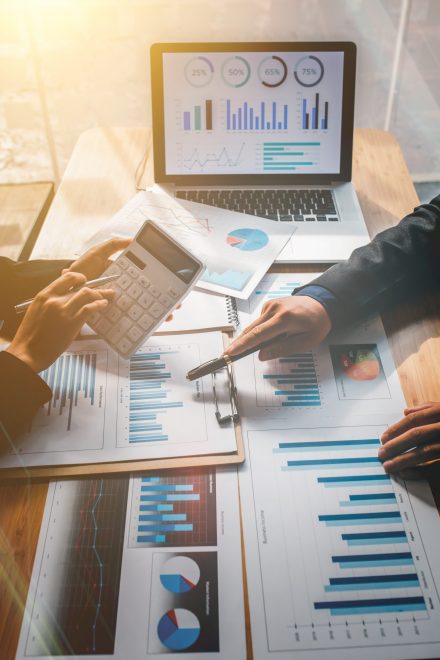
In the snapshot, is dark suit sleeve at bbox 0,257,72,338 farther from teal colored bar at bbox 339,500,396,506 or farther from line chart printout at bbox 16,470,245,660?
teal colored bar at bbox 339,500,396,506

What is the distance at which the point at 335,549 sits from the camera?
71cm

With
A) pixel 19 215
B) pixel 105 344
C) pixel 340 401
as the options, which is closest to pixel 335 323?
pixel 340 401

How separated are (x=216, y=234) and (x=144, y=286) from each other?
308 mm

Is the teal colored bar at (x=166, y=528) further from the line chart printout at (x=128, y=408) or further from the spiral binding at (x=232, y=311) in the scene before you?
the spiral binding at (x=232, y=311)

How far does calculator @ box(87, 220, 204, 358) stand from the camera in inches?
37.0

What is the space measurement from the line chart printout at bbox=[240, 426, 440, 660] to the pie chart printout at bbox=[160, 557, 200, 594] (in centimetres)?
7

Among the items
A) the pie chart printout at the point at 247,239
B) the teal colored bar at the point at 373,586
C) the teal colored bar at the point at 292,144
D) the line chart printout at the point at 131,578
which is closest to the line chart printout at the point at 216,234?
the pie chart printout at the point at 247,239

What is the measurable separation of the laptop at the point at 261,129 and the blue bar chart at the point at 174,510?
26.1 inches

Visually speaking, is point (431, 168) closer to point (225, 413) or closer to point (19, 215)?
point (19, 215)

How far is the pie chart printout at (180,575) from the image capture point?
668mm

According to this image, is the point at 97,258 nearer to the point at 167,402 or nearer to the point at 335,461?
the point at 167,402

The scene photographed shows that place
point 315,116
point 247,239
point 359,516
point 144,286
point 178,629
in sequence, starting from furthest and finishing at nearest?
point 315,116
point 247,239
point 144,286
point 359,516
point 178,629

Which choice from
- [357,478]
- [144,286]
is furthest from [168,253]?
[357,478]

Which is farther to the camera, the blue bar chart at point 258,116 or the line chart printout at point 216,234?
the blue bar chart at point 258,116
